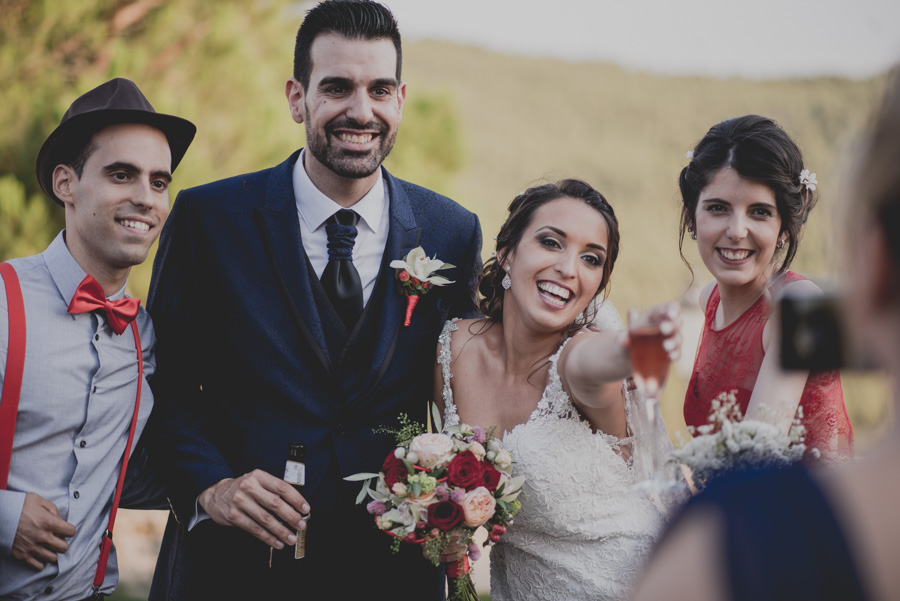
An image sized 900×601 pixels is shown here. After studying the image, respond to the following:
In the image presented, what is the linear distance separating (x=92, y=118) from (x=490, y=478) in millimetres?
1989

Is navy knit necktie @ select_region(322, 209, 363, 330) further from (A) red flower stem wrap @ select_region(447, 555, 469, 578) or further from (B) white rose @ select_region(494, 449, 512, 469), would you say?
(A) red flower stem wrap @ select_region(447, 555, 469, 578)

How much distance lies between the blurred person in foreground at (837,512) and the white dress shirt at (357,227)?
241cm

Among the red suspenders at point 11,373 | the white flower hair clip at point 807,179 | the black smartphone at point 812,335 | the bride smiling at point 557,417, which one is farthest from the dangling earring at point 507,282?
the black smartphone at point 812,335

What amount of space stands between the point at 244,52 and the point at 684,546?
28.5 ft

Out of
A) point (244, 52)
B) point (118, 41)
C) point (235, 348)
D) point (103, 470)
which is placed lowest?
point (103, 470)

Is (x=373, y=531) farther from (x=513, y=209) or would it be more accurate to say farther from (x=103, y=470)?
(x=513, y=209)

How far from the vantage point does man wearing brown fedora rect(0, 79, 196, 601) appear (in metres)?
2.62

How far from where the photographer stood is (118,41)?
7754 millimetres

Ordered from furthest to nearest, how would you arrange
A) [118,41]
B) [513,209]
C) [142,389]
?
1. [118,41]
2. [513,209]
3. [142,389]

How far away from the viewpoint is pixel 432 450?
2.71 meters

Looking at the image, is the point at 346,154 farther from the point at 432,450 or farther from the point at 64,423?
the point at 64,423

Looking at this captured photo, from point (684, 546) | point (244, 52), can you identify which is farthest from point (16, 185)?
point (684, 546)

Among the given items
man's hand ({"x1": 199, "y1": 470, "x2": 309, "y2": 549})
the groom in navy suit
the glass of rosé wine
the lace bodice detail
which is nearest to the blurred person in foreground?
the glass of rosé wine

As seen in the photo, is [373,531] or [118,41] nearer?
[373,531]
